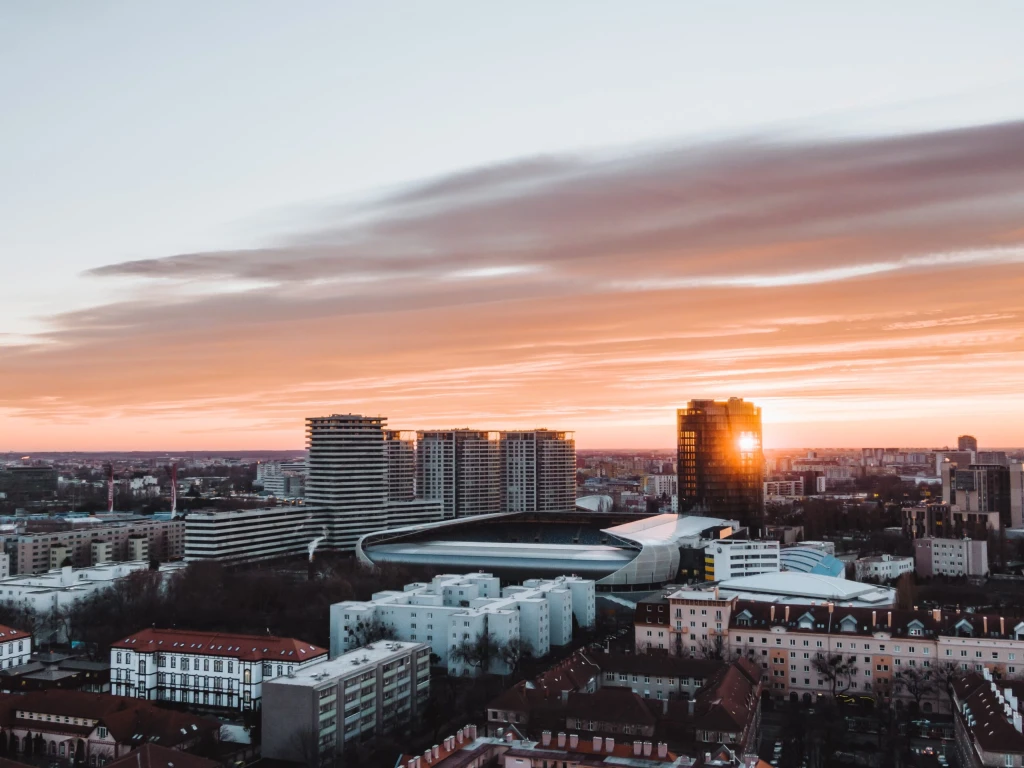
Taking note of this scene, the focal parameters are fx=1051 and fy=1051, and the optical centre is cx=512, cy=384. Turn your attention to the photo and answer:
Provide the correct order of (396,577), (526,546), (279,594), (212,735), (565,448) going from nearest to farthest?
(212,735), (279,594), (396,577), (526,546), (565,448)

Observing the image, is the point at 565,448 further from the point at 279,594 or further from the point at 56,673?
the point at 56,673

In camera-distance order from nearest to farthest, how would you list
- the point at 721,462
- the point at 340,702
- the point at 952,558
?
the point at 340,702 < the point at 952,558 < the point at 721,462

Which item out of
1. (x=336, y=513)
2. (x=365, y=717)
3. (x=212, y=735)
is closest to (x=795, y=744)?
(x=365, y=717)

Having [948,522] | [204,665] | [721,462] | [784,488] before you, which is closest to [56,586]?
[204,665]

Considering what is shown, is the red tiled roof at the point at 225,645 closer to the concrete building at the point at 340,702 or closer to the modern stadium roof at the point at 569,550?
the concrete building at the point at 340,702

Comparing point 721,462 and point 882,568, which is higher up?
point 721,462

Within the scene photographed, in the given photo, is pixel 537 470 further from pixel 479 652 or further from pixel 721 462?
pixel 479 652

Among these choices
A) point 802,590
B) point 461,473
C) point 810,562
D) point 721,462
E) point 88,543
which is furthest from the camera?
point 461,473
